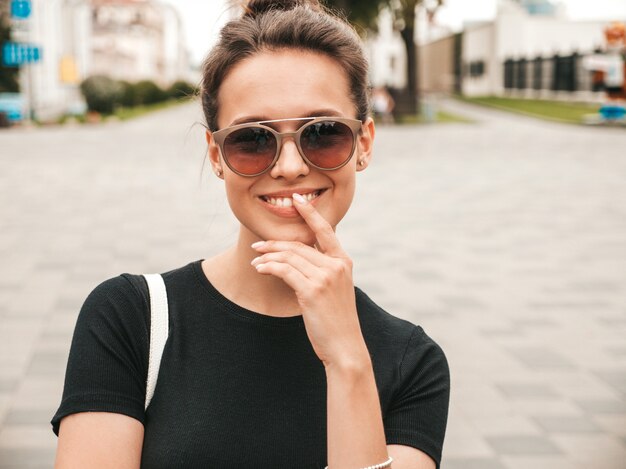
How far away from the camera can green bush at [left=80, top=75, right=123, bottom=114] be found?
41.0m

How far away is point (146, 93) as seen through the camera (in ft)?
196

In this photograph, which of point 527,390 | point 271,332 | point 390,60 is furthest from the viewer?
point 390,60

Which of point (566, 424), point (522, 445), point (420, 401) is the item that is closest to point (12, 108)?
point (566, 424)

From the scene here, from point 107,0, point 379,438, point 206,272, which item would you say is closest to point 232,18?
point 206,272

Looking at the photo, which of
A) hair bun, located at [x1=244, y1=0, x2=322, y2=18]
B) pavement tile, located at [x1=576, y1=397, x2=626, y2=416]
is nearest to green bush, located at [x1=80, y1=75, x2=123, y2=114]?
pavement tile, located at [x1=576, y1=397, x2=626, y2=416]

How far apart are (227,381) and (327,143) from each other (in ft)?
1.65

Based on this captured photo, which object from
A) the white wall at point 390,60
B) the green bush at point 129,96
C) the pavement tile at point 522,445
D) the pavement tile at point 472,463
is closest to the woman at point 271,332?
the pavement tile at point 472,463

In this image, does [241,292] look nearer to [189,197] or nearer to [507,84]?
[189,197]

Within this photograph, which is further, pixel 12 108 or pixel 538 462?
pixel 12 108

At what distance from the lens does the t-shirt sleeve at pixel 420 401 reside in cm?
170

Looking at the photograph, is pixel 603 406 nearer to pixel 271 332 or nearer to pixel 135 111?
pixel 271 332

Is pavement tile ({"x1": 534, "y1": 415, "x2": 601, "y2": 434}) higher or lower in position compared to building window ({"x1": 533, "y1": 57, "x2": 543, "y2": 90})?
lower

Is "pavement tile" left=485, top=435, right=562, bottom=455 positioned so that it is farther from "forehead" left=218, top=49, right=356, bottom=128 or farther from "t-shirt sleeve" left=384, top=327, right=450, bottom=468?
"forehead" left=218, top=49, right=356, bottom=128

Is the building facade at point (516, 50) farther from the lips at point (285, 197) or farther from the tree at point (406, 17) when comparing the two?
the lips at point (285, 197)
